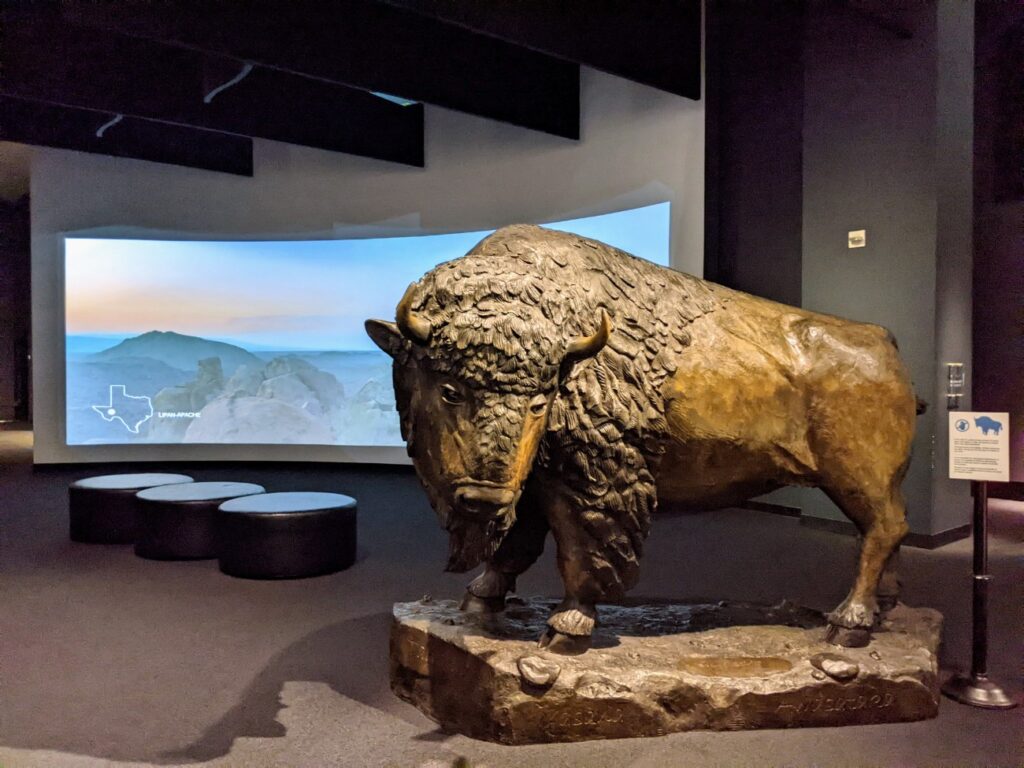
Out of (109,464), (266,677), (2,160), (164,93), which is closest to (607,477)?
(266,677)

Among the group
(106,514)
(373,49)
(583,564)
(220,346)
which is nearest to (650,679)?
(583,564)

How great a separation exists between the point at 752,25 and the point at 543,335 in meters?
5.02

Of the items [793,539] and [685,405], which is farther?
[793,539]

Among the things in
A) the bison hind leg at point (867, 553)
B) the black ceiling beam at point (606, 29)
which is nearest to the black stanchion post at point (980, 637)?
the bison hind leg at point (867, 553)

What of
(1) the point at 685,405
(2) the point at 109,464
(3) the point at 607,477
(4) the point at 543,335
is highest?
(4) the point at 543,335

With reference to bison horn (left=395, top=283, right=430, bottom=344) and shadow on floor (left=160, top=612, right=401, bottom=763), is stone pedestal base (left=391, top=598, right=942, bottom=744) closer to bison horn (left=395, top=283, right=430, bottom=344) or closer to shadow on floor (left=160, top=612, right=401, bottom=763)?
shadow on floor (left=160, top=612, right=401, bottom=763)

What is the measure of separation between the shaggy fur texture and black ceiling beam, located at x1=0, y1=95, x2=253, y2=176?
727cm

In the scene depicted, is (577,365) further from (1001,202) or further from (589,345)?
(1001,202)

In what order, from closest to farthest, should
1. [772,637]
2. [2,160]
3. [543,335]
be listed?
[543,335] < [772,637] < [2,160]

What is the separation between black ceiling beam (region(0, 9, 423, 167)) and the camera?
6.00m

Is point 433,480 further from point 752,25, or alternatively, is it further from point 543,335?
point 752,25

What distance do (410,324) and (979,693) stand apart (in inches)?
89.7

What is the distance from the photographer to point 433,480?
2338 mm

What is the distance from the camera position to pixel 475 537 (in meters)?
2.31
